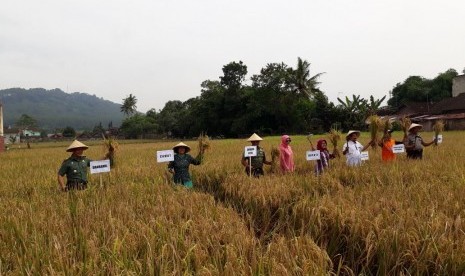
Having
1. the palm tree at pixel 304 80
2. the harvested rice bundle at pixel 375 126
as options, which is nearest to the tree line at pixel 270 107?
the palm tree at pixel 304 80

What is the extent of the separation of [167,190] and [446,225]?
379 cm

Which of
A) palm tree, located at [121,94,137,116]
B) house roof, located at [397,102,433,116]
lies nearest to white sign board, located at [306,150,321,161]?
house roof, located at [397,102,433,116]

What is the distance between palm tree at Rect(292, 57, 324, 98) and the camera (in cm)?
4738

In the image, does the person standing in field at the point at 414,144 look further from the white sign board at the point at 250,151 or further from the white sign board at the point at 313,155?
the white sign board at the point at 250,151

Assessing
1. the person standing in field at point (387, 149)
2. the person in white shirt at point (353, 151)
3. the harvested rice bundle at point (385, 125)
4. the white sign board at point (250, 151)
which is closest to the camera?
the white sign board at point (250, 151)

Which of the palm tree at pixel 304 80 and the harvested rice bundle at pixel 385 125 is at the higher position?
the palm tree at pixel 304 80

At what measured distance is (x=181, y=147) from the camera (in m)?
7.11

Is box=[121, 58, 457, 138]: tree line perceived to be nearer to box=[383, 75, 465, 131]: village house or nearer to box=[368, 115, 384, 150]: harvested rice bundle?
box=[383, 75, 465, 131]: village house

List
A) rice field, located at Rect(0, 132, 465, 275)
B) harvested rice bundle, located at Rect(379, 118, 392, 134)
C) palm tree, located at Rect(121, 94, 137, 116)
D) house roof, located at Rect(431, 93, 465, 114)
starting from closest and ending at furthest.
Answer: rice field, located at Rect(0, 132, 465, 275)
harvested rice bundle, located at Rect(379, 118, 392, 134)
house roof, located at Rect(431, 93, 465, 114)
palm tree, located at Rect(121, 94, 137, 116)

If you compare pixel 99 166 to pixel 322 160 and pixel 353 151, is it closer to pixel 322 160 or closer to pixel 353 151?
pixel 322 160

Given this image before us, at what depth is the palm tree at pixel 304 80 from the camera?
47375mm

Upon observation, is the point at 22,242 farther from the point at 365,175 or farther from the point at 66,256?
the point at 365,175

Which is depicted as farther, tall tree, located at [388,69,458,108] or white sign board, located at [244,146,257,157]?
tall tree, located at [388,69,458,108]

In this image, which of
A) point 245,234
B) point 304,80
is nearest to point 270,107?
point 304,80
